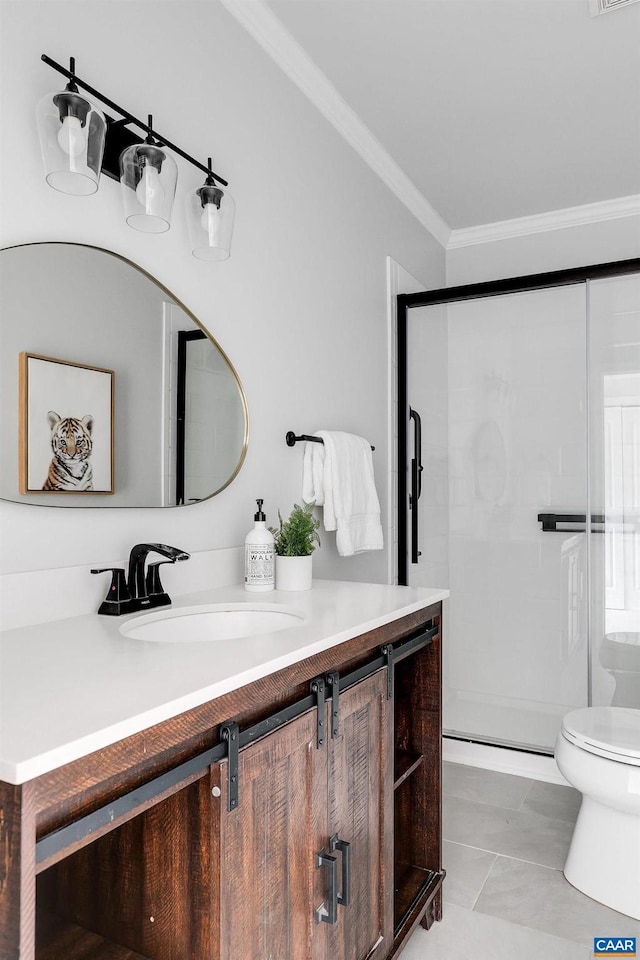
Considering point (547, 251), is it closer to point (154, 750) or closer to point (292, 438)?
point (292, 438)

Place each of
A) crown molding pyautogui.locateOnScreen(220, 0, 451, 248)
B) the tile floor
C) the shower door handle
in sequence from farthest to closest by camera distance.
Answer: the shower door handle
crown molding pyautogui.locateOnScreen(220, 0, 451, 248)
the tile floor

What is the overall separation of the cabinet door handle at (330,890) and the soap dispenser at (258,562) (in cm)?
65

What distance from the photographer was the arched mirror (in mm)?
1198

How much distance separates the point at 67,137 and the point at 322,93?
1342 millimetres

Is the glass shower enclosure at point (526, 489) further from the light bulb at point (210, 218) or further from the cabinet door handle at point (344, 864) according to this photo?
the cabinet door handle at point (344, 864)

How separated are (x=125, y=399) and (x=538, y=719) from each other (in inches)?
83.3

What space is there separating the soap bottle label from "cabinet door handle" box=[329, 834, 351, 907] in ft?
2.07

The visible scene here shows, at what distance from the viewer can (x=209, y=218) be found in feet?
5.03

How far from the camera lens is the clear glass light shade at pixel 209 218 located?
60.3 inches

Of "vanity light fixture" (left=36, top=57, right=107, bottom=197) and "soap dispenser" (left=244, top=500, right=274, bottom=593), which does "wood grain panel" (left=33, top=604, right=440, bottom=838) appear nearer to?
"soap dispenser" (left=244, top=500, right=274, bottom=593)

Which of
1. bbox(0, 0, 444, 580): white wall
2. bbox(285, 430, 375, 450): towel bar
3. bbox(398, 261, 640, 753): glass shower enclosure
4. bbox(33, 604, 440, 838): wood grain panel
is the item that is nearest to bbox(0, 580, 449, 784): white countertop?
bbox(33, 604, 440, 838): wood grain panel

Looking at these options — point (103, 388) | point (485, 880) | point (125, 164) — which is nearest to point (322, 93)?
point (125, 164)

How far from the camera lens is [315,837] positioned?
1.12 m

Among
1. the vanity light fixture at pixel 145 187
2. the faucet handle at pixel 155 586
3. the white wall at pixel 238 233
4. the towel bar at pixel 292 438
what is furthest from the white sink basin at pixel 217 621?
the vanity light fixture at pixel 145 187
